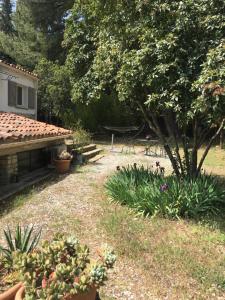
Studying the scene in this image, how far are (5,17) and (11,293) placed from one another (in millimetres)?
38734

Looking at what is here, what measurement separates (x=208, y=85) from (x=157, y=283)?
3.01 m

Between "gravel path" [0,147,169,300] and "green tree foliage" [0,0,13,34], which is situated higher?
"green tree foliage" [0,0,13,34]

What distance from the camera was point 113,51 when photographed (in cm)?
756

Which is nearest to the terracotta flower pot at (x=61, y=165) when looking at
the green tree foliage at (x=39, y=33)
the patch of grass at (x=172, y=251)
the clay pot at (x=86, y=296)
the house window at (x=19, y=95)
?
the patch of grass at (x=172, y=251)

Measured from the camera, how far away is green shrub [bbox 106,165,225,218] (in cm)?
716

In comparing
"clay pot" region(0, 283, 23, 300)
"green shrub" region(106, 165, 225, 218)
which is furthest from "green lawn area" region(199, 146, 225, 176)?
"clay pot" region(0, 283, 23, 300)

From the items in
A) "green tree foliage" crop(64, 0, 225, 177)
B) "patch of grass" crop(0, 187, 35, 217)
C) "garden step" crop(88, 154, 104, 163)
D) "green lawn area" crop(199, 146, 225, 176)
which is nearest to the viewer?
"green tree foliage" crop(64, 0, 225, 177)

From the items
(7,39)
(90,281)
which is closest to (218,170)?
(90,281)

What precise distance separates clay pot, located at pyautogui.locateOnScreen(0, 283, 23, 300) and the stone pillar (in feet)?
21.0

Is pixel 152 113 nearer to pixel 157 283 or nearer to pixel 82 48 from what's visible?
pixel 82 48

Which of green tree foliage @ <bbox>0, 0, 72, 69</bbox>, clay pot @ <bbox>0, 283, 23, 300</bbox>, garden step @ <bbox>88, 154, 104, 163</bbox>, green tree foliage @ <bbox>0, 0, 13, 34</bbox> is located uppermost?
green tree foliage @ <bbox>0, 0, 13, 34</bbox>

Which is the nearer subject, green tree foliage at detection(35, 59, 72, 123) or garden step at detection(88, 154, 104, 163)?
garden step at detection(88, 154, 104, 163)

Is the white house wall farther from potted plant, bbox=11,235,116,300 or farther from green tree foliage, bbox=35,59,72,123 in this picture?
potted plant, bbox=11,235,116,300

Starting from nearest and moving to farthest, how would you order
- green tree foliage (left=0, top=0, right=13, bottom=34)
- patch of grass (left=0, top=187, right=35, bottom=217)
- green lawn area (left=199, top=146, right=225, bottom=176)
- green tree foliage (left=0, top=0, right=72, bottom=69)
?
patch of grass (left=0, top=187, right=35, bottom=217)
green lawn area (left=199, top=146, right=225, bottom=176)
green tree foliage (left=0, top=0, right=72, bottom=69)
green tree foliage (left=0, top=0, right=13, bottom=34)
